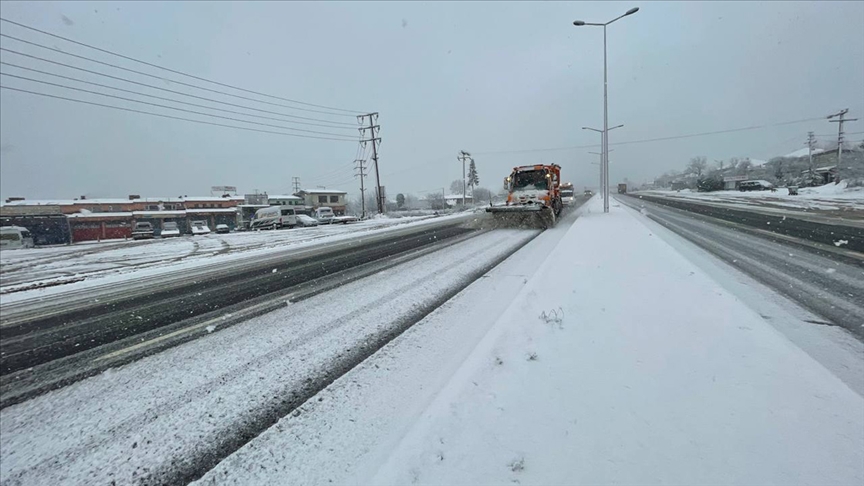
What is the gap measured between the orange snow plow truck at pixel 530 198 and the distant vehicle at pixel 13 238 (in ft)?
88.7

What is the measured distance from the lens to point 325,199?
7575 centimetres

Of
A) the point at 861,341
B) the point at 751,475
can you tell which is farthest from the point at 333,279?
the point at 861,341

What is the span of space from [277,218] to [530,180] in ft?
71.4

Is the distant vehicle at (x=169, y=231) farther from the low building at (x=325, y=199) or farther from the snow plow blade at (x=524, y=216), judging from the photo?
the low building at (x=325, y=199)

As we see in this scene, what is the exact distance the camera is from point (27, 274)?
10.5 m

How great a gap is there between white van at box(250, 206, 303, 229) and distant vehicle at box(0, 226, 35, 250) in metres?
13.8

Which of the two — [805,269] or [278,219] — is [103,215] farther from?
[805,269]

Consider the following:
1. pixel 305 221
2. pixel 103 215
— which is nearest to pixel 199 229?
pixel 305 221

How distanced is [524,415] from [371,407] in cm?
124

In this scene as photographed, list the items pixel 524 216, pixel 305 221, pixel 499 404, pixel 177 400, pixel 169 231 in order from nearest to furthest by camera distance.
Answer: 1. pixel 499 404
2. pixel 177 400
3. pixel 524 216
4. pixel 169 231
5. pixel 305 221

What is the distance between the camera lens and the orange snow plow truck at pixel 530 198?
54.3 feet

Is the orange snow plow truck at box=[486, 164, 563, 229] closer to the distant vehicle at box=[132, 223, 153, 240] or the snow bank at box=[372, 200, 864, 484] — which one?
the snow bank at box=[372, 200, 864, 484]

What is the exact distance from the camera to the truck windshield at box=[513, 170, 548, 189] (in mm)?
17906

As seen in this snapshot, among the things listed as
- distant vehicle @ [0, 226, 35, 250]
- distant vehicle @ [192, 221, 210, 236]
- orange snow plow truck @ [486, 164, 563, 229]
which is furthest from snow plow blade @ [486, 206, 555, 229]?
distant vehicle @ [192, 221, 210, 236]
